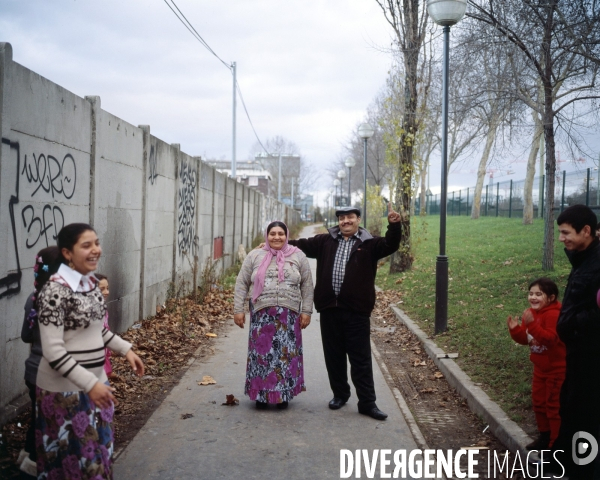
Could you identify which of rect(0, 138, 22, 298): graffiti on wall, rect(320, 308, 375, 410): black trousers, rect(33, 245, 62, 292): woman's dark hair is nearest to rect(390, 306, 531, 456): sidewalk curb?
rect(320, 308, 375, 410): black trousers

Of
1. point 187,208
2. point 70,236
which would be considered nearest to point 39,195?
point 70,236

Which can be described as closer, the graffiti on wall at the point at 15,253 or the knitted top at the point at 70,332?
the knitted top at the point at 70,332

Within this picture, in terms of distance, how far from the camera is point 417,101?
17.1 meters

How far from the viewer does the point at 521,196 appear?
37656mm

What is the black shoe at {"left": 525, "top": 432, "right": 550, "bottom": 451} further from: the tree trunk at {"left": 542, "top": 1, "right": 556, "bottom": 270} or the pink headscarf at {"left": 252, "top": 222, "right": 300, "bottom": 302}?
the tree trunk at {"left": 542, "top": 1, "right": 556, "bottom": 270}

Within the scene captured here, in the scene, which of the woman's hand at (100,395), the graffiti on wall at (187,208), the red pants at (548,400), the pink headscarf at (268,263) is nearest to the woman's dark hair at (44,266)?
the woman's hand at (100,395)

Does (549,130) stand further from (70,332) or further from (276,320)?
(70,332)

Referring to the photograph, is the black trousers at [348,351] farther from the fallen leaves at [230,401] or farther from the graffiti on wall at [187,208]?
the graffiti on wall at [187,208]

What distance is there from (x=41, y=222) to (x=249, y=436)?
8.87 ft

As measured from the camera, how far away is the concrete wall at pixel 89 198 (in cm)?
521

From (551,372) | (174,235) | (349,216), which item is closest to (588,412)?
(551,372)

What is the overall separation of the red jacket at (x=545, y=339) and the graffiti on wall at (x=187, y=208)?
323 inches

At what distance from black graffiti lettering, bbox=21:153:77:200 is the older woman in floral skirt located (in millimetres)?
2083

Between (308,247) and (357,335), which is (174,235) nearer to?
(308,247)
